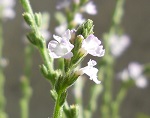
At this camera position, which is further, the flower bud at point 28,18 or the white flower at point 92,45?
the flower bud at point 28,18

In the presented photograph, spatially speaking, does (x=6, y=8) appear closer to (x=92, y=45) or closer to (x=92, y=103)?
(x=92, y=103)

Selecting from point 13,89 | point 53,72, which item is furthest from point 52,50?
point 13,89

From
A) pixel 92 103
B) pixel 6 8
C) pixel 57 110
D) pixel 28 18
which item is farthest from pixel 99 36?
pixel 57 110

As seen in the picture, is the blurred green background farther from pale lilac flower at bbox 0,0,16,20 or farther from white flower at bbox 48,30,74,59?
white flower at bbox 48,30,74,59

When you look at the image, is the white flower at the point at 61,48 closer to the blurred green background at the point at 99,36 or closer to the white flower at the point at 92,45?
the white flower at the point at 92,45

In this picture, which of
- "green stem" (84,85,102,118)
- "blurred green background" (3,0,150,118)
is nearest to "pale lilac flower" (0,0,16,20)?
"green stem" (84,85,102,118)

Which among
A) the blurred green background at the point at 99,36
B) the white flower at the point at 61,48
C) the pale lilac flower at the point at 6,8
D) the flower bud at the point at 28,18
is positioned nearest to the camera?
the white flower at the point at 61,48

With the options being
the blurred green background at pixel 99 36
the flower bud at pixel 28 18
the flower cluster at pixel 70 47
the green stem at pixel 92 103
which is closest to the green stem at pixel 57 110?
the flower cluster at pixel 70 47

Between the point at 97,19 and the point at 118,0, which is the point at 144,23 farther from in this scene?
the point at 118,0

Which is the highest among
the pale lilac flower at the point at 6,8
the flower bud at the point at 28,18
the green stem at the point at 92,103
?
the pale lilac flower at the point at 6,8
